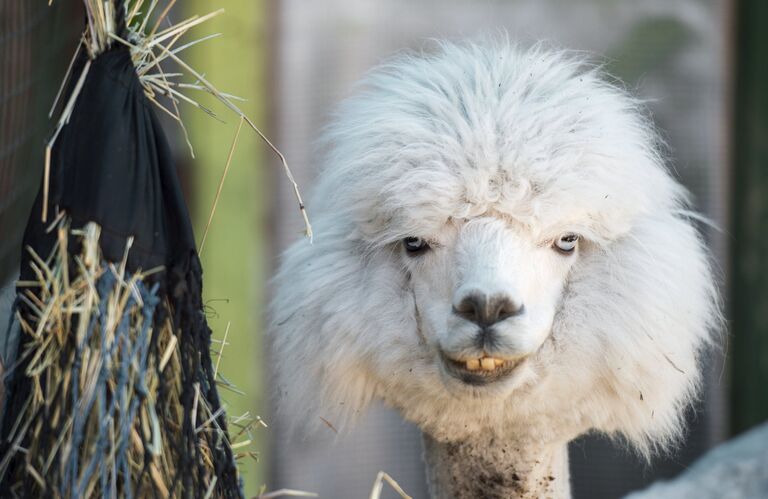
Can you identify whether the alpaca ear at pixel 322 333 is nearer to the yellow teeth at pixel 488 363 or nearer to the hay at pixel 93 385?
the yellow teeth at pixel 488 363

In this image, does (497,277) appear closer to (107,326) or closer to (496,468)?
(496,468)

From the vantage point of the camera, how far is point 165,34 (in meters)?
1.80

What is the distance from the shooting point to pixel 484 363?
6.32 ft

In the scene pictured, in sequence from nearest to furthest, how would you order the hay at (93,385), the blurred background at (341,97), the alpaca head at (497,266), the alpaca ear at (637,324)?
the hay at (93,385) → the alpaca head at (497,266) → the alpaca ear at (637,324) → the blurred background at (341,97)

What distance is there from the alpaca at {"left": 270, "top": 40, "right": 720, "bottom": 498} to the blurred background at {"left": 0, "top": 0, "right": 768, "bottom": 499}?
1647mm

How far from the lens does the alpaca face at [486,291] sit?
1875mm

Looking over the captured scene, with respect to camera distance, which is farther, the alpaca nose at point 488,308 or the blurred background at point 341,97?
the blurred background at point 341,97

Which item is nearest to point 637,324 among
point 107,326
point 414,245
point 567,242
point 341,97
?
point 567,242

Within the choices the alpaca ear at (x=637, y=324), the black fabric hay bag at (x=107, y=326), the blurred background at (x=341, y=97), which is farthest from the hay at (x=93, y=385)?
the blurred background at (x=341, y=97)

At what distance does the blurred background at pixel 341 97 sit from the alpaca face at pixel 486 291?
1902 mm

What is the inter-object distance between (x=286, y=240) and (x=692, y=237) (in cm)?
201

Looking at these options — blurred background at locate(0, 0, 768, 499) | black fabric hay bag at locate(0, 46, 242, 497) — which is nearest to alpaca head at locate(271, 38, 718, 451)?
black fabric hay bag at locate(0, 46, 242, 497)

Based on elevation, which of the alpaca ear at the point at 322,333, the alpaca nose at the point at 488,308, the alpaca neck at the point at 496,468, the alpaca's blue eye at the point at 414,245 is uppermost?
the alpaca's blue eye at the point at 414,245

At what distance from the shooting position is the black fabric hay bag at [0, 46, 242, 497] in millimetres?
1555
